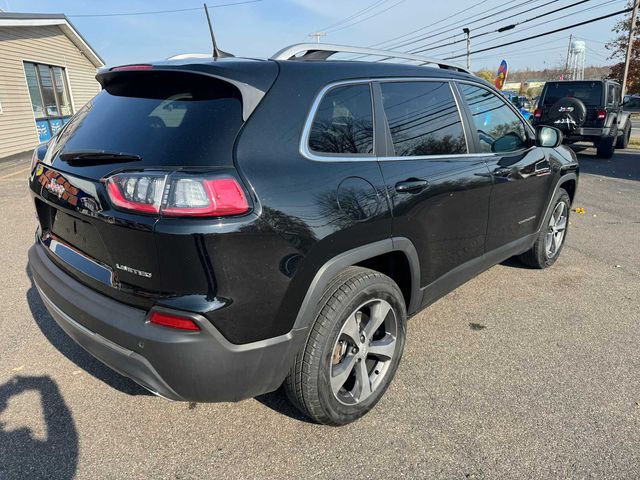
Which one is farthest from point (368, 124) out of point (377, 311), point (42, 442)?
point (42, 442)

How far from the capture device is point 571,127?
12.0 metres

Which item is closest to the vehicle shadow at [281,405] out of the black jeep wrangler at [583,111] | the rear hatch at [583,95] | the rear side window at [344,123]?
the rear side window at [344,123]

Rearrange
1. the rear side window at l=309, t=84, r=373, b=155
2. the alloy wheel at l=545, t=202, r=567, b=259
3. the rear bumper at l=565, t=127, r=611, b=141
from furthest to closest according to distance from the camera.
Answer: the rear bumper at l=565, t=127, r=611, b=141 < the alloy wheel at l=545, t=202, r=567, b=259 < the rear side window at l=309, t=84, r=373, b=155

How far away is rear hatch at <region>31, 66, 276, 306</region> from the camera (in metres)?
1.80

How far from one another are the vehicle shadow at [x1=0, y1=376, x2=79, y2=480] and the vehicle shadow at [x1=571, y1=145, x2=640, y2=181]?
428 inches

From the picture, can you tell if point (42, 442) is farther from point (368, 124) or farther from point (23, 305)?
point (368, 124)

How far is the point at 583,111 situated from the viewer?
1162 cm

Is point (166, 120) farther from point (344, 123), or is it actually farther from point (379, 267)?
point (379, 267)

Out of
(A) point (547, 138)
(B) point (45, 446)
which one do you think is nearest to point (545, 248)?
(A) point (547, 138)

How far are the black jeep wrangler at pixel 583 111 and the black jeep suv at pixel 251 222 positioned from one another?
10751 mm

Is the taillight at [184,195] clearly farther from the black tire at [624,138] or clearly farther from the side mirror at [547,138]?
the black tire at [624,138]

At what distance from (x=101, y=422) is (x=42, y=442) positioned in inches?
10.5

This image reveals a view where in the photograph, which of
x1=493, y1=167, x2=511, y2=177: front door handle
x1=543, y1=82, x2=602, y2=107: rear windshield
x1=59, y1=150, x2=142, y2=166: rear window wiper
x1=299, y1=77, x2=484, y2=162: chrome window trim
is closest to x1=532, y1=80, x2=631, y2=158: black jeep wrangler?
x1=543, y1=82, x2=602, y2=107: rear windshield

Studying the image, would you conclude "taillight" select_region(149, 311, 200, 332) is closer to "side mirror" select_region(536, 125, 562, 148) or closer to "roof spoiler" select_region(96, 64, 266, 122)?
"roof spoiler" select_region(96, 64, 266, 122)
